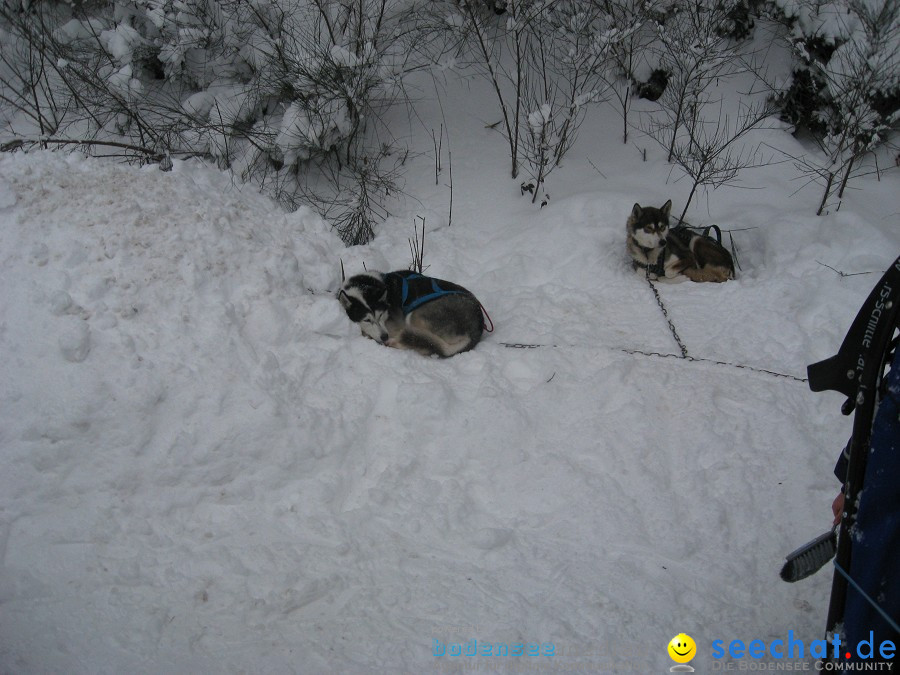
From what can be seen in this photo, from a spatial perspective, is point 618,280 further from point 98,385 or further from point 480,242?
point 98,385

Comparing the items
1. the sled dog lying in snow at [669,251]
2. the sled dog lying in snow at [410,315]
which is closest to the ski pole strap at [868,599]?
the sled dog lying in snow at [410,315]

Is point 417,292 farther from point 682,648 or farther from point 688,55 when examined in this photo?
point 688,55

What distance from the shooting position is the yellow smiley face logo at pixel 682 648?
3.17 m

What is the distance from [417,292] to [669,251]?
2.94 metres

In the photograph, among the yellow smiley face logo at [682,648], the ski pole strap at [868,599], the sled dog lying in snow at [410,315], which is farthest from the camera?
the sled dog lying in snow at [410,315]

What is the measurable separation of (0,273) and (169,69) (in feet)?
15.6

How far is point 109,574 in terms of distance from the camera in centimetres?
344

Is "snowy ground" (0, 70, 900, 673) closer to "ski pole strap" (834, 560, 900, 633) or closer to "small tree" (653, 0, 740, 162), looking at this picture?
"ski pole strap" (834, 560, 900, 633)

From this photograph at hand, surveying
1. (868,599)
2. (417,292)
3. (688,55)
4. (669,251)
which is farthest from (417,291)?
(688,55)

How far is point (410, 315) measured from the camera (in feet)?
17.8

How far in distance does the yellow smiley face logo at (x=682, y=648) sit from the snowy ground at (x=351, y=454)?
5 centimetres

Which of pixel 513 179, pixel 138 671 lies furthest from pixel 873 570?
pixel 513 179

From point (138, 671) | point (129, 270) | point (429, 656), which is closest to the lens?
point (138, 671)

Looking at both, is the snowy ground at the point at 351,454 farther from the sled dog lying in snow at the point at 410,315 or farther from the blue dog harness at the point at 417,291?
the blue dog harness at the point at 417,291
